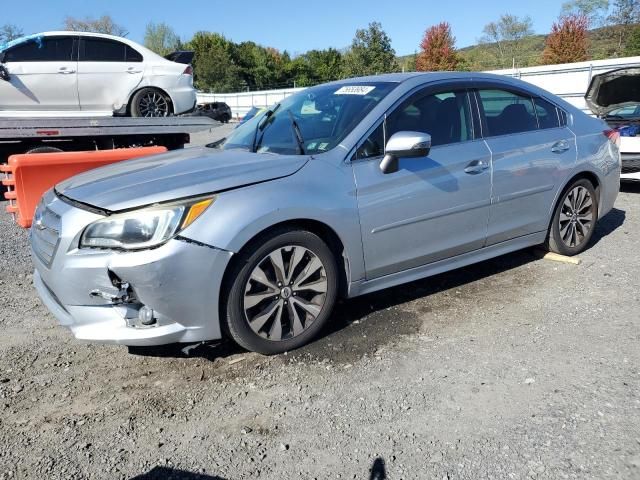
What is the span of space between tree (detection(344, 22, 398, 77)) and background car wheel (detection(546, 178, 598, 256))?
46.4 meters

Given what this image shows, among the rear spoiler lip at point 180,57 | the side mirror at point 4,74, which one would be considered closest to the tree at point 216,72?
the rear spoiler lip at point 180,57

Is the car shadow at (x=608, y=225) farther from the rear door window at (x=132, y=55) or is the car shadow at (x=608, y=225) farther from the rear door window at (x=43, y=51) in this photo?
the rear door window at (x=43, y=51)

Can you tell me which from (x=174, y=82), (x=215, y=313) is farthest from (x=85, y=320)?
(x=174, y=82)

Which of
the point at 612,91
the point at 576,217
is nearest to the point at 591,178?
the point at 576,217

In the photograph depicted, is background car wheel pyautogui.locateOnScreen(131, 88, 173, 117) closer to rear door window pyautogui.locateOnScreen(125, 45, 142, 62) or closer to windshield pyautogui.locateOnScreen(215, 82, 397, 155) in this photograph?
rear door window pyautogui.locateOnScreen(125, 45, 142, 62)

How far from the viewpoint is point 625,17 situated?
45.9 meters

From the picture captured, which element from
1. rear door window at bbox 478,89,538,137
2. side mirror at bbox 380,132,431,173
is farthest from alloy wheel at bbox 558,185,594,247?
side mirror at bbox 380,132,431,173

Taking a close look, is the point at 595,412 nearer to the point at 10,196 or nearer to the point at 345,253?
the point at 345,253

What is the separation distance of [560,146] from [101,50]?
716 centimetres

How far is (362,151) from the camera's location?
11.9ft

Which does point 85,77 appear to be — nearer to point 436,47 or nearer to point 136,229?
point 136,229

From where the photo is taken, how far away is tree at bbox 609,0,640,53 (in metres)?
44.9

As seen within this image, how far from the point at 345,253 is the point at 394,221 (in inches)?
16.3

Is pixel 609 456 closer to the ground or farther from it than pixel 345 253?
closer to the ground
